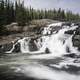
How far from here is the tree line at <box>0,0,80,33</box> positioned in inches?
2006

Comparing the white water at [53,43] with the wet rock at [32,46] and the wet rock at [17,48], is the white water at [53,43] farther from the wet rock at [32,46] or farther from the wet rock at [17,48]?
the wet rock at [17,48]

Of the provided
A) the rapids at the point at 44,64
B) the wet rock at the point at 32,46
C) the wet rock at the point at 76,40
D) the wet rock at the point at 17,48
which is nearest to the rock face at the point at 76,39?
the wet rock at the point at 76,40

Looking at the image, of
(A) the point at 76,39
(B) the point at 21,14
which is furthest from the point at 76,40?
(B) the point at 21,14

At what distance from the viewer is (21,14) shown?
184 ft

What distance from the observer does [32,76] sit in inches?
611

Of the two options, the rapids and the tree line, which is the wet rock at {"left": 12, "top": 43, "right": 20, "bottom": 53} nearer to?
the rapids

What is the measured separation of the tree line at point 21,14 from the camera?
50963mm

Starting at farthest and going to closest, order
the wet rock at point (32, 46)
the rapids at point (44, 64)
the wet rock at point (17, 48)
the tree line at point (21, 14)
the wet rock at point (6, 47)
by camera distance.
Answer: the tree line at point (21, 14) < the wet rock at point (32, 46) < the wet rock at point (6, 47) < the wet rock at point (17, 48) < the rapids at point (44, 64)

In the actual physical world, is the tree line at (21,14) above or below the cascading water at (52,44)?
above

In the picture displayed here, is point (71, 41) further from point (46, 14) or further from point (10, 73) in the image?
point (46, 14)

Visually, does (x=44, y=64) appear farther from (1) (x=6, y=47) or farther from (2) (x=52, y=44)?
(1) (x=6, y=47)

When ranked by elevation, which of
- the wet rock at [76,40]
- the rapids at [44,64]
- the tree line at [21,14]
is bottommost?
the rapids at [44,64]

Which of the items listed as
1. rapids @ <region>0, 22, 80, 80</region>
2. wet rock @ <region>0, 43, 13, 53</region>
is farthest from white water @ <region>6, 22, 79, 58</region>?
wet rock @ <region>0, 43, 13, 53</region>

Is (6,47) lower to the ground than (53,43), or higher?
lower
